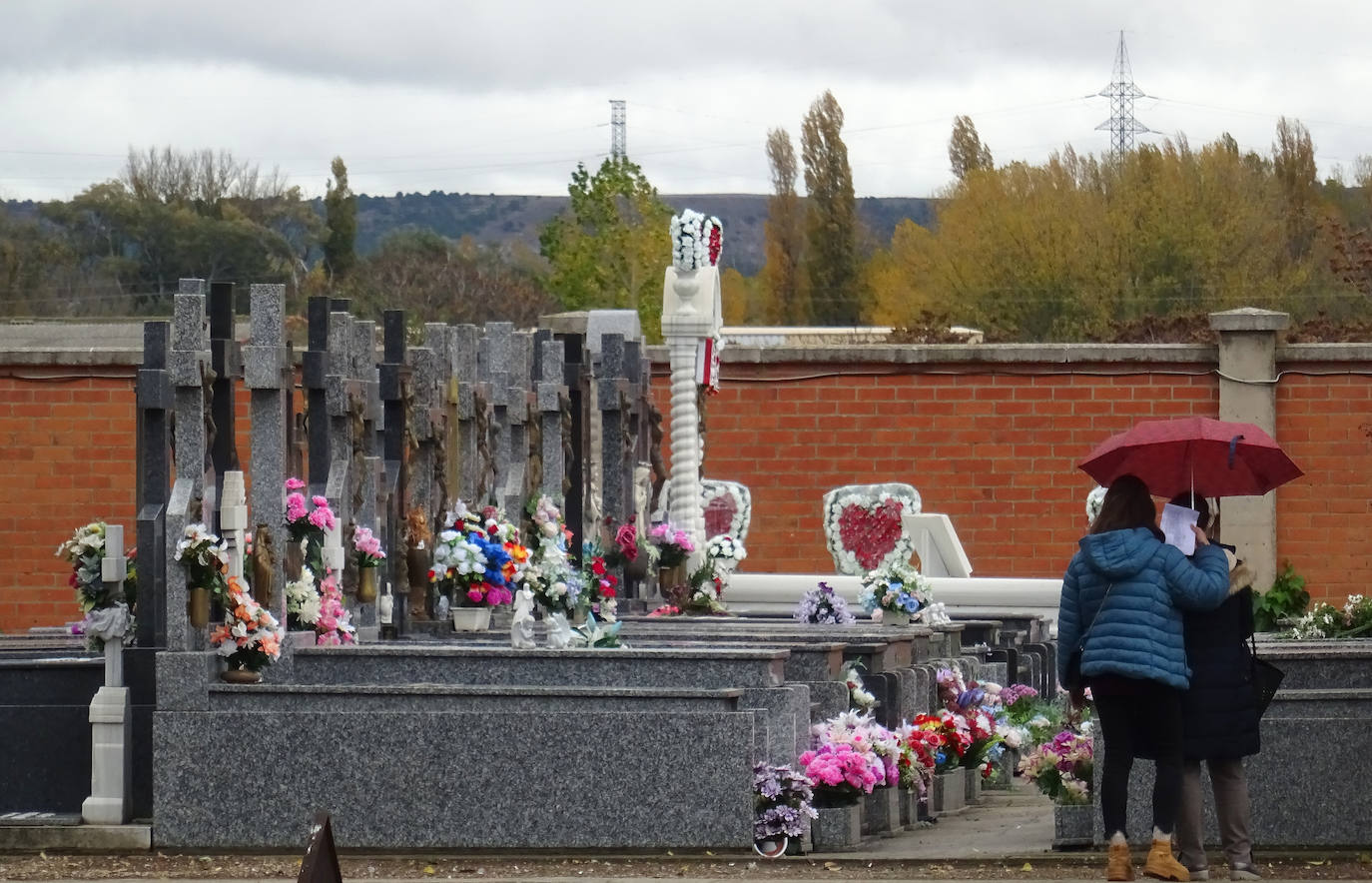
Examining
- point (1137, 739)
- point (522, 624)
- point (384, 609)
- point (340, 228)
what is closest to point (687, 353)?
point (384, 609)

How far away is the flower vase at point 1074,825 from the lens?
35.5ft

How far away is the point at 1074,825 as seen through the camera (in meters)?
10.8

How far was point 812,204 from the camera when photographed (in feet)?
283

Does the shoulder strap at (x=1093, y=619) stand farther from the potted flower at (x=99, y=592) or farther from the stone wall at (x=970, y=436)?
the stone wall at (x=970, y=436)

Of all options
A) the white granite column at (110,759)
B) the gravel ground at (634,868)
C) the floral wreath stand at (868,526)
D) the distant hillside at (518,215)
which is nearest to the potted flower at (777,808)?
the gravel ground at (634,868)

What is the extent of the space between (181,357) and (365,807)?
7.65 feet

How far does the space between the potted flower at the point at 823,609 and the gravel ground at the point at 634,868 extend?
5102 mm

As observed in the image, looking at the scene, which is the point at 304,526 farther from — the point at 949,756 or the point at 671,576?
the point at 671,576

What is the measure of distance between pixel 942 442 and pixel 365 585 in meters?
10.5

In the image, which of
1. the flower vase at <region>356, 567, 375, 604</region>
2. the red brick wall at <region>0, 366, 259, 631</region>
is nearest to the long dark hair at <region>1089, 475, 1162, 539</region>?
the flower vase at <region>356, 567, 375, 604</region>

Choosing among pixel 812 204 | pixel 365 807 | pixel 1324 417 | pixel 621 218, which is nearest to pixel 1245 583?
pixel 365 807

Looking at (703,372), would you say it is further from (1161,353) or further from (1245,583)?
(1245,583)

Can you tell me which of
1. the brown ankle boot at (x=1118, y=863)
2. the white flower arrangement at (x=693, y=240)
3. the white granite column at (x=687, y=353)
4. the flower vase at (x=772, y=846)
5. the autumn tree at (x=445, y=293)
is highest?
the autumn tree at (x=445, y=293)

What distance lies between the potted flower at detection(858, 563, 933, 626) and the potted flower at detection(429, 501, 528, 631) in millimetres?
2408
